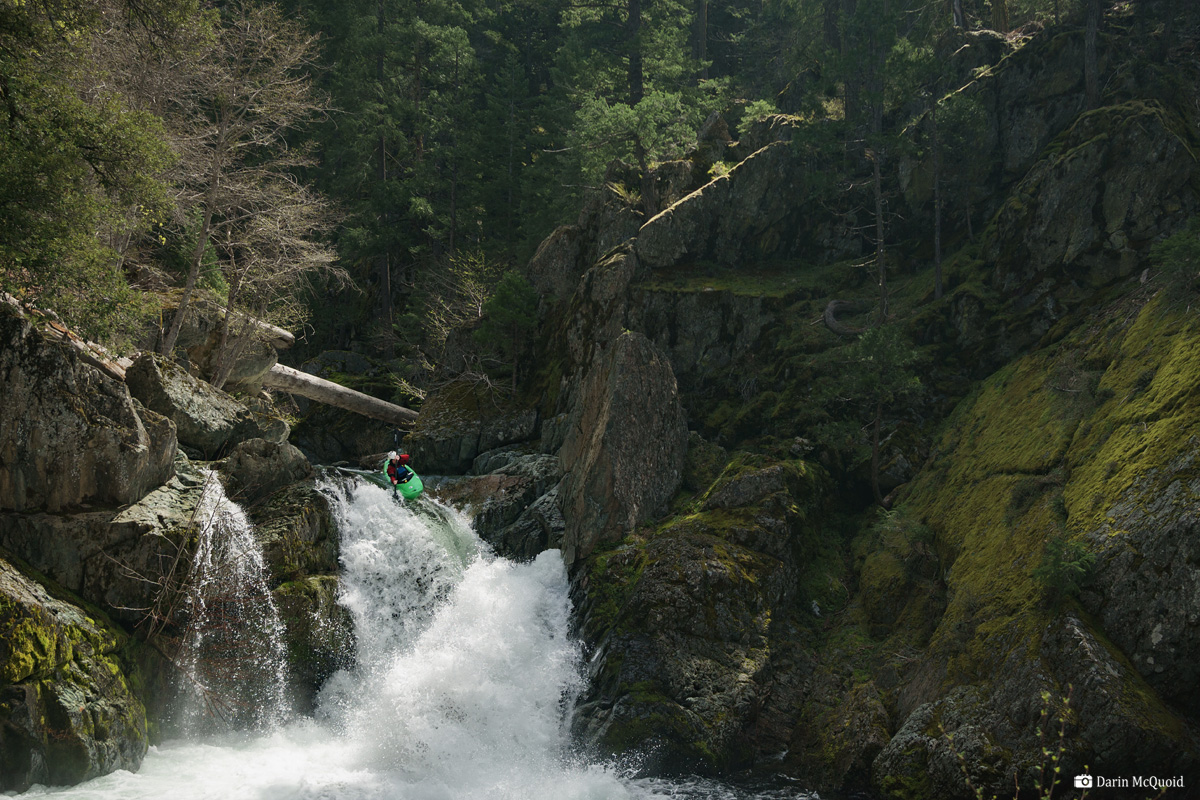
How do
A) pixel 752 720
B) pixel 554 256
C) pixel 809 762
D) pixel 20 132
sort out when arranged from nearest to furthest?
pixel 20 132 → pixel 809 762 → pixel 752 720 → pixel 554 256

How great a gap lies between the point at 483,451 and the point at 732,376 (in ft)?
24.6

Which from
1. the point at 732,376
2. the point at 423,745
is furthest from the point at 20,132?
the point at 732,376

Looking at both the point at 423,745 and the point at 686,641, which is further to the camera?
the point at 686,641

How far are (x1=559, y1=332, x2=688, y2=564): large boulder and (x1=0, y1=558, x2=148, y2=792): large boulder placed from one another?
28.3ft

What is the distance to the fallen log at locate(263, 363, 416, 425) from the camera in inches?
831

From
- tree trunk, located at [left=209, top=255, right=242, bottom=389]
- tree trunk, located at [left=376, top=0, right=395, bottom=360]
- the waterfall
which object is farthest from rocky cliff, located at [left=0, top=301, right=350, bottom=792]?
tree trunk, located at [left=376, top=0, right=395, bottom=360]

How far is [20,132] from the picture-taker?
1034 cm

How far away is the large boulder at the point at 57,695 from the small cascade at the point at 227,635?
3.70 ft

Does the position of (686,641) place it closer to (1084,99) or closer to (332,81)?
(1084,99)

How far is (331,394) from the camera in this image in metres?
22.2

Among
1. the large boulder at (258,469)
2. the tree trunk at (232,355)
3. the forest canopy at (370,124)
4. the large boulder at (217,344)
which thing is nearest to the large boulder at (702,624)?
the large boulder at (258,469)

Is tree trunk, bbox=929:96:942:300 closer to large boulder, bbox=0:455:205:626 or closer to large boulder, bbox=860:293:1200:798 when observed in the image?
large boulder, bbox=860:293:1200:798

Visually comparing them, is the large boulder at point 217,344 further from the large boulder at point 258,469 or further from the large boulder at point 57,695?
the large boulder at point 57,695

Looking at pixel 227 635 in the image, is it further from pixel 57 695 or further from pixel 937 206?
pixel 937 206
